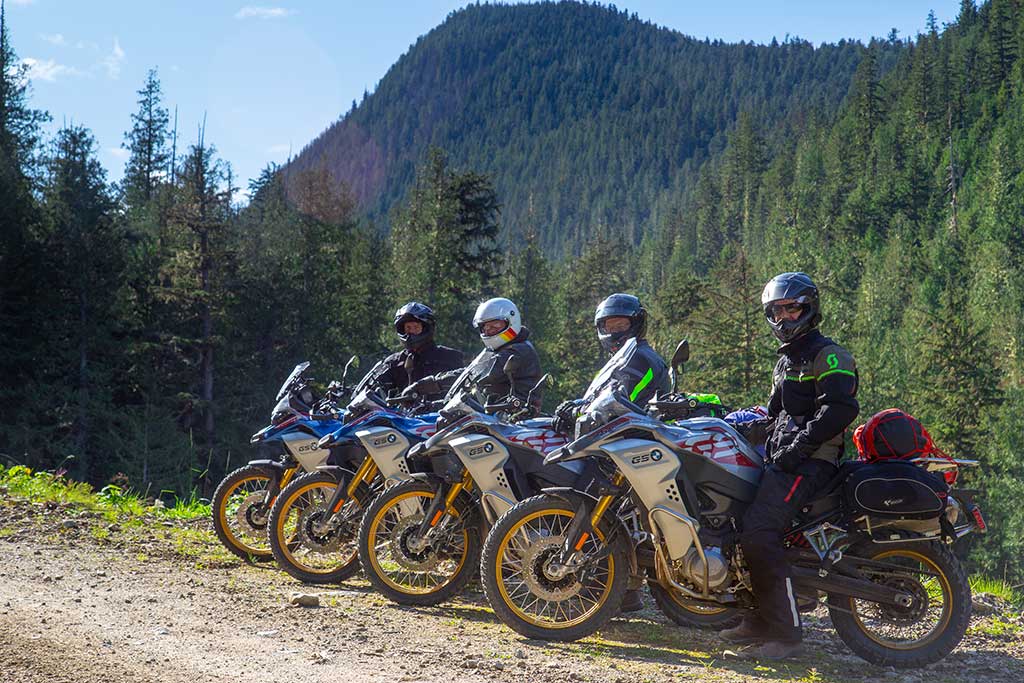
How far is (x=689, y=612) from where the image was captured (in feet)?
21.3

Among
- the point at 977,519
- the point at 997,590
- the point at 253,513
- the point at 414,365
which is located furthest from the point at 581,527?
the point at 997,590

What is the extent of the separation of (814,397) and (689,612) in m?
1.75

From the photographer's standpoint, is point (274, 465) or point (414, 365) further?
point (414, 365)

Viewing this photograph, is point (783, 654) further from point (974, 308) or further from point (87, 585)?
point (974, 308)

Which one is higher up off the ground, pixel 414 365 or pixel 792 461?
pixel 414 365

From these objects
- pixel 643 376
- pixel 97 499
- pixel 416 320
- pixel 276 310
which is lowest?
pixel 97 499

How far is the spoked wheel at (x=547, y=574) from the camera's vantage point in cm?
573

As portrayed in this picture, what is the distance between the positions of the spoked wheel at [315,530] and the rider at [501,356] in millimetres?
981

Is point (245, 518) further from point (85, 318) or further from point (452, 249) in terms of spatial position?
point (452, 249)

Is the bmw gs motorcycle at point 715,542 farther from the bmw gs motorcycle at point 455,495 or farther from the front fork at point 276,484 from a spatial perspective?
the front fork at point 276,484

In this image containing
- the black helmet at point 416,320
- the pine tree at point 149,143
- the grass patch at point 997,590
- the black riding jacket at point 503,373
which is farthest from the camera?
the pine tree at point 149,143

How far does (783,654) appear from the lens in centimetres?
560

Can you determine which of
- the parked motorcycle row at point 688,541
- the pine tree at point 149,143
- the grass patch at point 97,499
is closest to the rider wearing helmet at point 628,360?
the parked motorcycle row at point 688,541

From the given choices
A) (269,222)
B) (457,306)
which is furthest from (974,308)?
(269,222)
